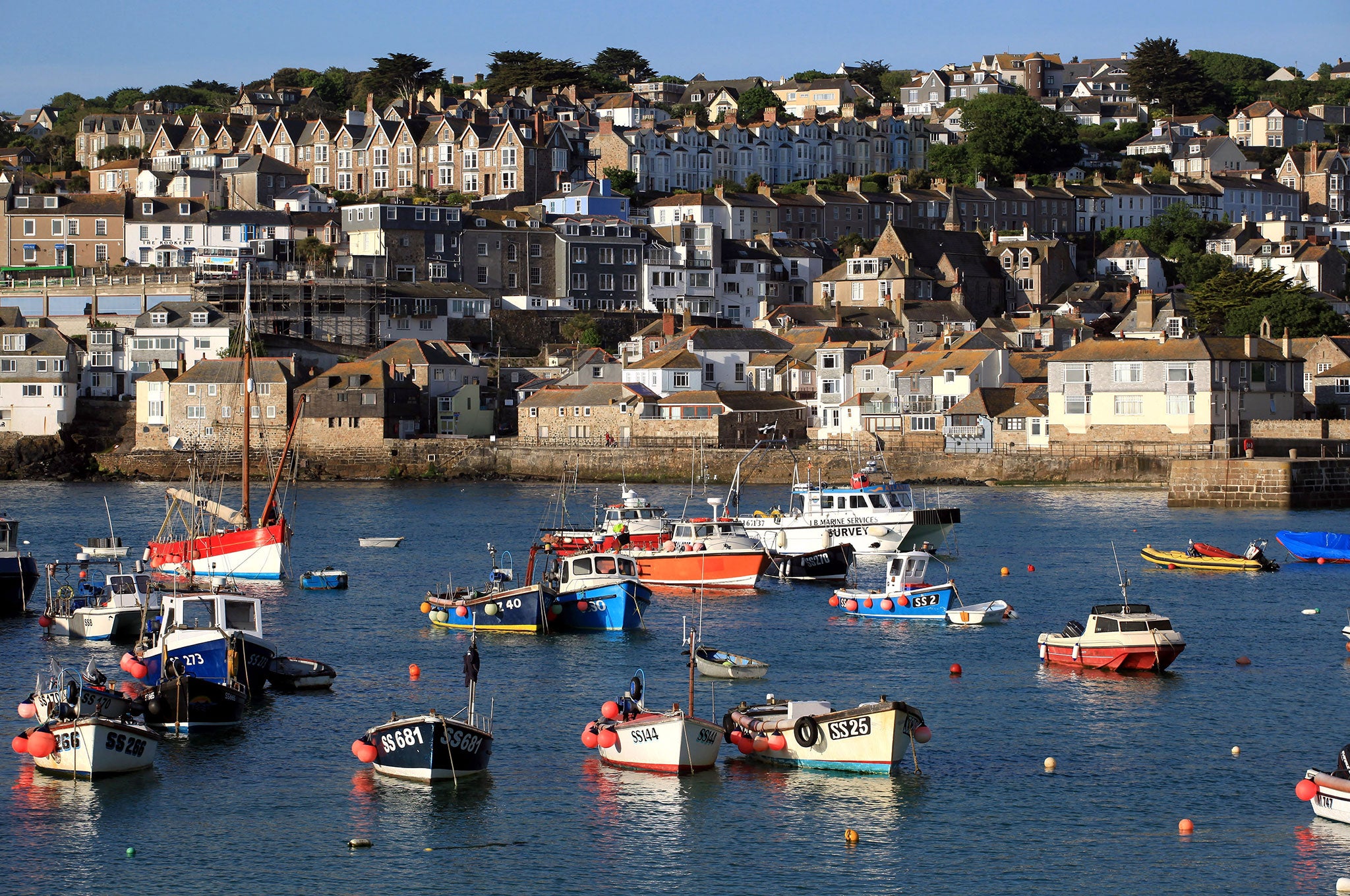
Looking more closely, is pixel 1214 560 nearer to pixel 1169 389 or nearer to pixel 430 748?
pixel 1169 389

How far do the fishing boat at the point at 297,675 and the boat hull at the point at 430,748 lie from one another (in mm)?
6293

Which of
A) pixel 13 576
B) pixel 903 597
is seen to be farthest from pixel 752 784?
pixel 13 576

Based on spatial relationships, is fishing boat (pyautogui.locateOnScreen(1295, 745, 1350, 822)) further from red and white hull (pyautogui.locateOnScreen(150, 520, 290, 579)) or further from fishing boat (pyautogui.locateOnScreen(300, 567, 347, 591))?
red and white hull (pyautogui.locateOnScreen(150, 520, 290, 579))

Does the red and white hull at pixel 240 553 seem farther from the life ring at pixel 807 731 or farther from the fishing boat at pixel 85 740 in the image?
the life ring at pixel 807 731

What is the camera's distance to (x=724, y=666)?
3161 cm

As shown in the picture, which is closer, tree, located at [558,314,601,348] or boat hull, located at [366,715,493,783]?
boat hull, located at [366,715,493,783]

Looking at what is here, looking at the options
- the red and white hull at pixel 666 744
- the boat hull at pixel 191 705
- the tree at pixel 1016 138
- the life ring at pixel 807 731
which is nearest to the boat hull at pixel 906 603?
the life ring at pixel 807 731

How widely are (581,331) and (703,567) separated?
5556 cm

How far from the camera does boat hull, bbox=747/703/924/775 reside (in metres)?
24.7

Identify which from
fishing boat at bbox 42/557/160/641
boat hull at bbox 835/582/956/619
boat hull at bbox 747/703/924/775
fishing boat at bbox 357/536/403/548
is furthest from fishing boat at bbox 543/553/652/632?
fishing boat at bbox 357/536/403/548

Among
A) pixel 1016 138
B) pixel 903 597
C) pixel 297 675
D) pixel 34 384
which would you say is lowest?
pixel 297 675

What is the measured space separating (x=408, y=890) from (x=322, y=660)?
47.1 feet

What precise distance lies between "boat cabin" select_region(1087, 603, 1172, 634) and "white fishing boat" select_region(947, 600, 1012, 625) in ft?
17.4

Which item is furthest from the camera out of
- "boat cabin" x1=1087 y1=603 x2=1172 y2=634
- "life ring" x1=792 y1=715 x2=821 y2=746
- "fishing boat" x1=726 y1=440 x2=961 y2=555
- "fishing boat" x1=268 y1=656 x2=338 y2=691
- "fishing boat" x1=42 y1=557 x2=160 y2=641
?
"fishing boat" x1=726 y1=440 x2=961 y2=555
